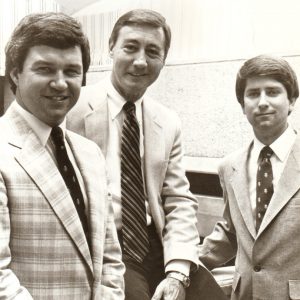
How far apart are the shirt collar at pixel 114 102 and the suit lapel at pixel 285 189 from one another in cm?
62

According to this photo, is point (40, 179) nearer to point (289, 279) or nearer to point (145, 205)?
point (145, 205)

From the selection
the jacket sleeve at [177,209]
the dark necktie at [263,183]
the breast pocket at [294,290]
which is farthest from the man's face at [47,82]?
the breast pocket at [294,290]

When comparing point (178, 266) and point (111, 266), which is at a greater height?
point (111, 266)

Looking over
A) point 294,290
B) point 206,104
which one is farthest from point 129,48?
point 206,104

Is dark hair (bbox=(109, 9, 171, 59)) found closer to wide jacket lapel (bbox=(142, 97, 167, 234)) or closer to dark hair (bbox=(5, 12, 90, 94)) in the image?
wide jacket lapel (bbox=(142, 97, 167, 234))

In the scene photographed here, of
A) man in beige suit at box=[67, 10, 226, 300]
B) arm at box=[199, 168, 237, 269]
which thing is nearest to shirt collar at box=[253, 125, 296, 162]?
arm at box=[199, 168, 237, 269]

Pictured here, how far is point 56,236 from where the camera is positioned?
3.95 feet

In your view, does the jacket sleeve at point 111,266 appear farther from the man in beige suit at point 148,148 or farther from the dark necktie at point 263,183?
the dark necktie at point 263,183

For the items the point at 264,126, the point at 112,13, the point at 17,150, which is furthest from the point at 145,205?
the point at 112,13

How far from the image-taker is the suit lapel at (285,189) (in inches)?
72.6

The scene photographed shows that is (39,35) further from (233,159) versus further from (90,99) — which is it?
(233,159)

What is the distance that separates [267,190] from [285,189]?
2.8 inches

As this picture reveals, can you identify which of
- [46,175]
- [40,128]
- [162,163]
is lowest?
[162,163]

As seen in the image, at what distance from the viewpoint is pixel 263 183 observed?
1.92m
